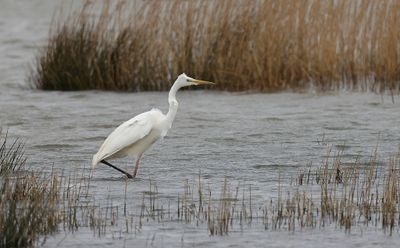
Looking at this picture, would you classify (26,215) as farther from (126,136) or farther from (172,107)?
(172,107)

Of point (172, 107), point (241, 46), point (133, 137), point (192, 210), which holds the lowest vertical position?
point (192, 210)

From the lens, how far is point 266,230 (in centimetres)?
657

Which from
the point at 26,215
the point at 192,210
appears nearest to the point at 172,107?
the point at 192,210

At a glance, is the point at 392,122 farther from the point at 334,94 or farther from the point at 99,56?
the point at 99,56

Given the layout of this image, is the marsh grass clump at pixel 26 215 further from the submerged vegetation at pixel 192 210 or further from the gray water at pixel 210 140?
the gray water at pixel 210 140

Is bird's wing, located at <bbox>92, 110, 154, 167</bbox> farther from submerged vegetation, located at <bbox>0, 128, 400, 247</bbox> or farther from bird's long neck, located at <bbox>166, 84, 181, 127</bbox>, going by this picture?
submerged vegetation, located at <bbox>0, 128, 400, 247</bbox>

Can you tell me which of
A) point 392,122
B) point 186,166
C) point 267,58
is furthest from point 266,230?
point 267,58

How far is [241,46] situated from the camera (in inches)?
529

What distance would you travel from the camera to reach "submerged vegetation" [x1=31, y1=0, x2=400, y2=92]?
43.4 feet

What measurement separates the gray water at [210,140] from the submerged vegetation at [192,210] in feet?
0.30

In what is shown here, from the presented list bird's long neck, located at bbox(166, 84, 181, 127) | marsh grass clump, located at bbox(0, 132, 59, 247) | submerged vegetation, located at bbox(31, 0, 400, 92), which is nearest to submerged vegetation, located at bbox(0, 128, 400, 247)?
marsh grass clump, located at bbox(0, 132, 59, 247)

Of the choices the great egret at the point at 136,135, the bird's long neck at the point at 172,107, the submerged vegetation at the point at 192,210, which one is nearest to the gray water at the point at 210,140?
the submerged vegetation at the point at 192,210

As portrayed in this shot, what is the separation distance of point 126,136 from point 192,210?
1770mm

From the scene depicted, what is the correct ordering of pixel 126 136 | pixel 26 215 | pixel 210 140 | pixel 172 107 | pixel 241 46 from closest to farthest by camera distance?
pixel 26 215 < pixel 126 136 < pixel 172 107 < pixel 210 140 < pixel 241 46
